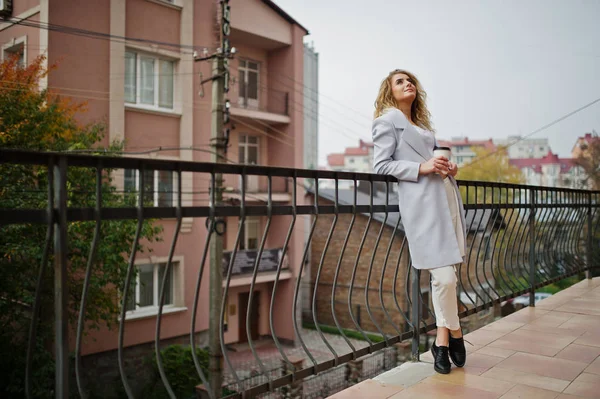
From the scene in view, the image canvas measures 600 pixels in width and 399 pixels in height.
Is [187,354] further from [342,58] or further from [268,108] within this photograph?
[342,58]

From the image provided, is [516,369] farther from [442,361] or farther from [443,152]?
[443,152]

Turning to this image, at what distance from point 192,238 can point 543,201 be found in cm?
1085

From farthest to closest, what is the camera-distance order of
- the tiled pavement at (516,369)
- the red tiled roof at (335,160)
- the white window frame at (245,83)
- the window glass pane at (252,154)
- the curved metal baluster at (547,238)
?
the red tiled roof at (335,160) < the window glass pane at (252,154) < the white window frame at (245,83) < the curved metal baluster at (547,238) < the tiled pavement at (516,369)

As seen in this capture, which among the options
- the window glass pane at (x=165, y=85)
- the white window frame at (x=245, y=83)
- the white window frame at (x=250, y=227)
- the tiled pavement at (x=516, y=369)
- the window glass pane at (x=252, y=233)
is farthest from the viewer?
the window glass pane at (x=252, y=233)

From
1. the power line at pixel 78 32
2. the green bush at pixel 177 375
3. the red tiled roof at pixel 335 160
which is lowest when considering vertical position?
the green bush at pixel 177 375

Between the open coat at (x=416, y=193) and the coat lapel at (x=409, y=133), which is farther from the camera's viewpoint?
the coat lapel at (x=409, y=133)

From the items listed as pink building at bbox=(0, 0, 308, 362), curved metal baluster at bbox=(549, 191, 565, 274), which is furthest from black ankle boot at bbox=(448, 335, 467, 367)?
pink building at bbox=(0, 0, 308, 362)

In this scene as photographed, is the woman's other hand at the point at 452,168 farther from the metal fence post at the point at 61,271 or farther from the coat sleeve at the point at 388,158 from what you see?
the metal fence post at the point at 61,271

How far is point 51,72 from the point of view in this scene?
37.4ft

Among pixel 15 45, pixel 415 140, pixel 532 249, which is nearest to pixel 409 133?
pixel 415 140

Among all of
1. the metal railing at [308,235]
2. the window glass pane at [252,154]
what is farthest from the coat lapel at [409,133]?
the window glass pane at [252,154]

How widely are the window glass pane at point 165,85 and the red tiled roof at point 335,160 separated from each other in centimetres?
6629

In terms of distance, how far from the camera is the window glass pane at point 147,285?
13305 millimetres

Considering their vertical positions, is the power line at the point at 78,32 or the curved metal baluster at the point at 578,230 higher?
the power line at the point at 78,32
